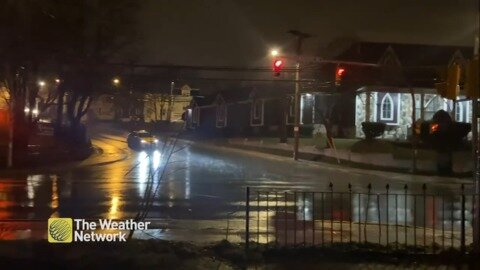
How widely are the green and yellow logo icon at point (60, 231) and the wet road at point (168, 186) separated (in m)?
1.47

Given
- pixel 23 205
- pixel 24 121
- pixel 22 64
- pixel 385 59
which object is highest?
pixel 385 59

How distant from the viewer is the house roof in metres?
49.9

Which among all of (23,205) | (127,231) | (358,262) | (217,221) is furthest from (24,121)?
(358,262)

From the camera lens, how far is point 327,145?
44.3 metres

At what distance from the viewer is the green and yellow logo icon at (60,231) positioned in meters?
8.91

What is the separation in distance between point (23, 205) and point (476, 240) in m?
11.4

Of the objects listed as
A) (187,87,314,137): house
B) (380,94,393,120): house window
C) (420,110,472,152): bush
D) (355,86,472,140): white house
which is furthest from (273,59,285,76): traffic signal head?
(187,87,314,137): house

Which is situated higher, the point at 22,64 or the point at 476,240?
the point at 22,64

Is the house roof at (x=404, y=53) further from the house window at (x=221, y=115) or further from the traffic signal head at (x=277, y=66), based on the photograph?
the house window at (x=221, y=115)

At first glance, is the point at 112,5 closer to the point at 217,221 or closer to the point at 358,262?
the point at 217,221

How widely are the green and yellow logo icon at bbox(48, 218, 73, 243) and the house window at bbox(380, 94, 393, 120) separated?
41.5 meters

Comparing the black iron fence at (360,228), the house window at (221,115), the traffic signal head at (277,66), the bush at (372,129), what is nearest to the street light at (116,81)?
the traffic signal head at (277,66)

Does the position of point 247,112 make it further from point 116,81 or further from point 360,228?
point 360,228

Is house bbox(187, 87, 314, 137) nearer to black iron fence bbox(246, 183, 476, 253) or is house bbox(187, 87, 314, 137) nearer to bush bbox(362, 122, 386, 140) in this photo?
Answer: bush bbox(362, 122, 386, 140)
